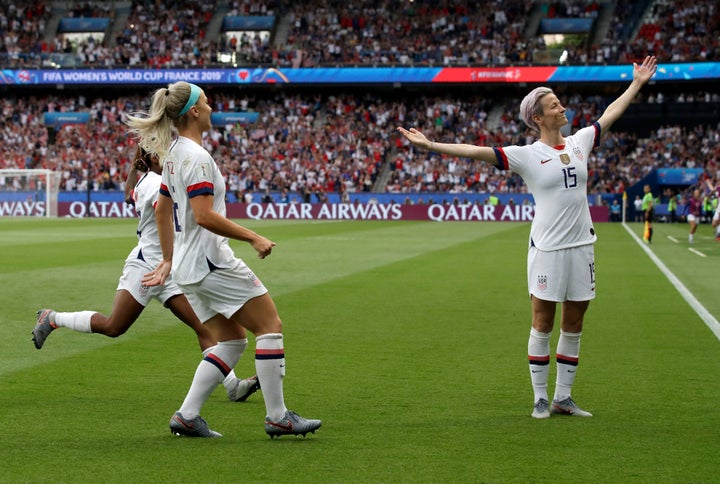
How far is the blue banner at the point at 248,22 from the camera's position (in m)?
64.4

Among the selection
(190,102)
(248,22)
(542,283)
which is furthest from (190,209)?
(248,22)

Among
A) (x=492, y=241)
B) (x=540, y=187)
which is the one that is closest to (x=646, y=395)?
(x=540, y=187)

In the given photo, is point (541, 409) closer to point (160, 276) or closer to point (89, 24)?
point (160, 276)

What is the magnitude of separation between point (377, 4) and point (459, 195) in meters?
18.2

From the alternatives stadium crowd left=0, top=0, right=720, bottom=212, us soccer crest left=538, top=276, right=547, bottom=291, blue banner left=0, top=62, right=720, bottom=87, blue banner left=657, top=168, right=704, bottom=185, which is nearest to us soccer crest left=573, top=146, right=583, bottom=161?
us soccer crest left=538, top=276, right=547, bottom=291

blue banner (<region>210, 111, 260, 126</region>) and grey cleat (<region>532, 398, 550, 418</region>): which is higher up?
blue banner (<region>210, 111, 260, 126</region>)

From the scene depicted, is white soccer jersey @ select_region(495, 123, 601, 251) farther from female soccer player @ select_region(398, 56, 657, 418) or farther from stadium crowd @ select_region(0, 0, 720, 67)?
stadium crowd @ select_region(0, 0, 720, 67)

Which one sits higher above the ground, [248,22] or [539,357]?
[248,22]

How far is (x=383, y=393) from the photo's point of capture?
753cm

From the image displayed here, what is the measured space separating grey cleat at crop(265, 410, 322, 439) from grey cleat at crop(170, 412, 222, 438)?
1.25ft

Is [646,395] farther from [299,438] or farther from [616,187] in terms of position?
[616,187]

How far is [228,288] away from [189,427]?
92 centimetres

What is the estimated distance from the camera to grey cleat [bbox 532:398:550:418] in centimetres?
670

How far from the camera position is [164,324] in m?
11.6
